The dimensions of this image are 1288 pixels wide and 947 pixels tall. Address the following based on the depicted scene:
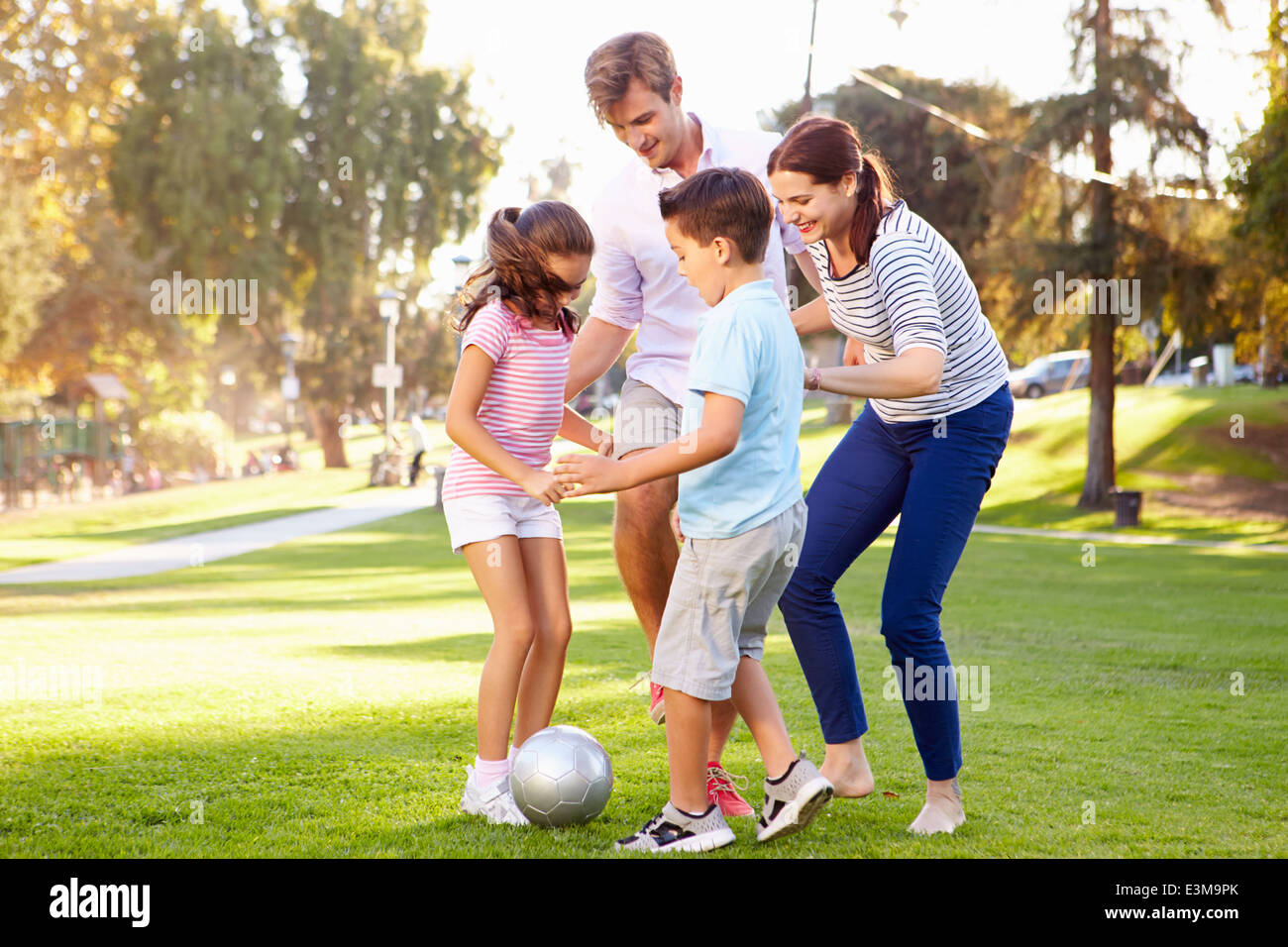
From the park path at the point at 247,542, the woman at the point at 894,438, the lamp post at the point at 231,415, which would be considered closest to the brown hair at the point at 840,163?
the woman at the point at 894,438

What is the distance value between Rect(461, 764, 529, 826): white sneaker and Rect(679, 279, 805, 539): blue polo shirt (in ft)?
3.41

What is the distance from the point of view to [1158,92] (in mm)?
21500

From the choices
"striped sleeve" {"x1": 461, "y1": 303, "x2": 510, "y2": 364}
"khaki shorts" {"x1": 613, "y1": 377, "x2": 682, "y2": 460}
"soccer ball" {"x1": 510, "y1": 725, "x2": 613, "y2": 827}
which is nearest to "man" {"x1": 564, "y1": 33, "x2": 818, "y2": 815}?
"khaki shorts" {"x1": 613, "y1": 377, "x2": 682, "y2": 460}

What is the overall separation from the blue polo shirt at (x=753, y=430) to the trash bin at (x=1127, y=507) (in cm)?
2016

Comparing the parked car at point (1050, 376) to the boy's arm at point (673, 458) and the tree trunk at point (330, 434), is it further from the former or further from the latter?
the boy's arm at point (673, 458)

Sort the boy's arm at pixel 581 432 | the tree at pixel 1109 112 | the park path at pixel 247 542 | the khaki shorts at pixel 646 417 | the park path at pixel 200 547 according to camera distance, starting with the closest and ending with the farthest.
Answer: the boy's arm at pixel 581 432
the khaki shorts at pixel 646 417
the park path at pixel 200 547
the park path at pixel 247 542
the tree at pixel 1109 112

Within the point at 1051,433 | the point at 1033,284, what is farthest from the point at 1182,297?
the point at 1051,433

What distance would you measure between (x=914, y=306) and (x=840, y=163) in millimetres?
500

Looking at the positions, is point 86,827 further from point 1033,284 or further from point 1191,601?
point 1033,284

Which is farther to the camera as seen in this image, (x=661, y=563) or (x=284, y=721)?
(x=284, y=721)

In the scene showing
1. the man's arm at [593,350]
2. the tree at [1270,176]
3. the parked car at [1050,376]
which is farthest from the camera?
the parked car at [1050,376]

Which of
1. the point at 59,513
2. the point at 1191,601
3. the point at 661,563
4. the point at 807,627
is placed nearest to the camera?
the point at 807,627

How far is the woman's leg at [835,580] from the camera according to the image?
3.92 m
